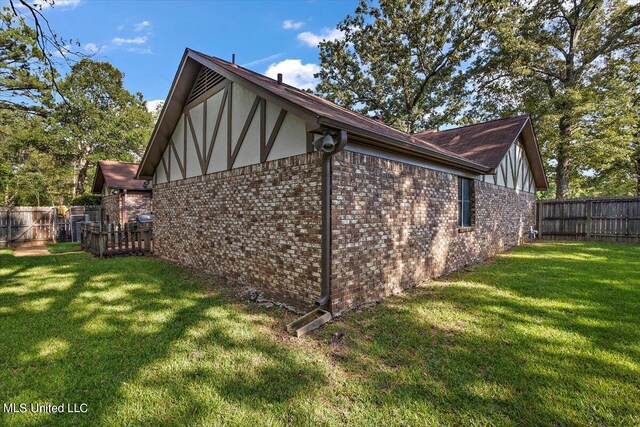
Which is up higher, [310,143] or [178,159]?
[178,159]

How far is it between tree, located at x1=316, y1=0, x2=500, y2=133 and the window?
10.3 m

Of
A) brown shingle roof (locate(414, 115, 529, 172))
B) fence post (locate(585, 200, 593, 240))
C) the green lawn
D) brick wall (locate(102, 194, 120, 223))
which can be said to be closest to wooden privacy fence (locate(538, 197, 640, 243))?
→ fence post (locate(585, 200, 593, 240))

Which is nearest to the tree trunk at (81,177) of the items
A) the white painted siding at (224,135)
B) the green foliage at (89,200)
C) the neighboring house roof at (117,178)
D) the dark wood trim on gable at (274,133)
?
the green foliage at (89,200)

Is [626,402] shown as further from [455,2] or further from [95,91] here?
[95,91]

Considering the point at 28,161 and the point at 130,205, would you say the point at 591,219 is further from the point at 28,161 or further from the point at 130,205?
the point at 28,161

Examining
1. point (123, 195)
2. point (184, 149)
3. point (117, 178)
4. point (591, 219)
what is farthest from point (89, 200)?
point (591, 219)

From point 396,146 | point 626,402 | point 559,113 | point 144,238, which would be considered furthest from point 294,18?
point 559,113

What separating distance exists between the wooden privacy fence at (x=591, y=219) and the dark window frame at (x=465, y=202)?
10.0m

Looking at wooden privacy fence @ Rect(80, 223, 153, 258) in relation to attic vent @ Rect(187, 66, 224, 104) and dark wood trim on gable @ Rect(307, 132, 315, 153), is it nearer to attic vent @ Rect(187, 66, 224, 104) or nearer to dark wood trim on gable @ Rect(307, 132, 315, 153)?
attic vent @ Rect(187, 66, 224, 104)

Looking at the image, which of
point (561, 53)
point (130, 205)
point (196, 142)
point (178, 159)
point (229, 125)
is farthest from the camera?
point (561, 53)

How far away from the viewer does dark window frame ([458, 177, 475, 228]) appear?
8.97 m

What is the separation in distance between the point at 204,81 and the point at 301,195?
5.20 metres

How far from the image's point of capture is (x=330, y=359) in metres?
3.73

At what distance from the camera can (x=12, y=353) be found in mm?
3822
